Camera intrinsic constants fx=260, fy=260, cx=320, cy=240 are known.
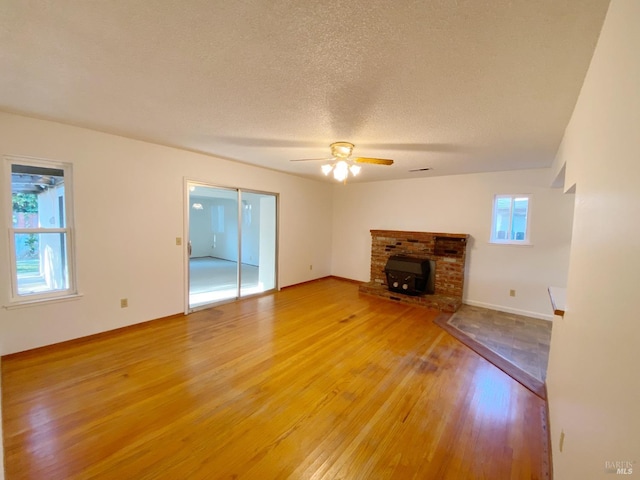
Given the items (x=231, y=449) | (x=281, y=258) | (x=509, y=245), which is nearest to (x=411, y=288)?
(x=509, y=245)

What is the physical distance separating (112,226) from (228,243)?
168 inches

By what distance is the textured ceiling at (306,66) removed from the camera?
3.87 feet

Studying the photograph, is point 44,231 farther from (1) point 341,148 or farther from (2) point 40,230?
(1) point 341,148

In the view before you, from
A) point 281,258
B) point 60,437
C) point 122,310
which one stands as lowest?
point 60,437

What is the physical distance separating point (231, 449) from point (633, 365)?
6.50 ft

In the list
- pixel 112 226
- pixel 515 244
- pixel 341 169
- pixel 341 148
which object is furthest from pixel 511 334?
pixel 112 226

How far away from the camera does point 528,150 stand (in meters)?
3.14

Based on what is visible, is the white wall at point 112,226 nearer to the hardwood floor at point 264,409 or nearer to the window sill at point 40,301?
the window sill at point 40,301

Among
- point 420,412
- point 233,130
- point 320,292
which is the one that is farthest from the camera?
point 320,292

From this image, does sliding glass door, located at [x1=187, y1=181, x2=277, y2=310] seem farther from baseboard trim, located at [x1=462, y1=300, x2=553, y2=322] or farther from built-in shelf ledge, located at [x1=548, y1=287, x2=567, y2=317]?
built-in shelf ledge, located at [x1=548, y1=287, x2=567, y2=317]

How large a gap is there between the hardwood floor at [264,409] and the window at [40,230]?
69 cm

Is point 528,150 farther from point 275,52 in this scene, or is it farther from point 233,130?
point 233,130

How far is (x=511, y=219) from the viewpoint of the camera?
434cm

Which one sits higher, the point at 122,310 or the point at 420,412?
the point at 122,310
